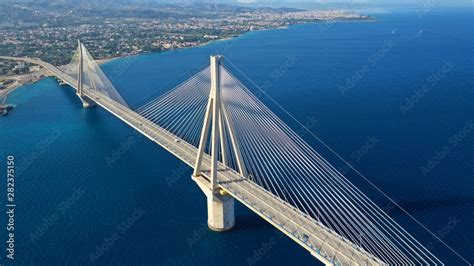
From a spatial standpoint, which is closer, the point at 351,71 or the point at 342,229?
the point at 342,229

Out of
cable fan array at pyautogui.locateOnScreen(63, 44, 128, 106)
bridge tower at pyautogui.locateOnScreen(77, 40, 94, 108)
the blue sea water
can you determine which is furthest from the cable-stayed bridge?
bridge tower at pyautogui.locateOnScreen(77, 40, 94, 108)

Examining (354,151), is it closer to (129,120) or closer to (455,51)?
(129,120)

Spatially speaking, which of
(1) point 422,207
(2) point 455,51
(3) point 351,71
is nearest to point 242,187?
(1) point 422,207

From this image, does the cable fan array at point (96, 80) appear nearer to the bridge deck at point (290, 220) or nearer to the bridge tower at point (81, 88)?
the bridge tower at point (81, 88)

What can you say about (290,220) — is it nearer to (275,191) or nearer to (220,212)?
(220,212)

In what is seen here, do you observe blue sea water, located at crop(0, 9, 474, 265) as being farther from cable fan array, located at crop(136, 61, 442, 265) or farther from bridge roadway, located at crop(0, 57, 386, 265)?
bridge roadway, located at crop(0, 57, 386, 265)

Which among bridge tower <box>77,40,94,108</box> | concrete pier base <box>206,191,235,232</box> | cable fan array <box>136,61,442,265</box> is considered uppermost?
A: cable fan array <box>136,61,442,265</box>
